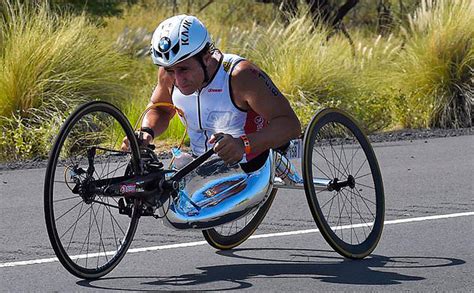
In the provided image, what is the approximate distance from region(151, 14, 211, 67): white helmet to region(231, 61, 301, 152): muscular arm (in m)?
0.32

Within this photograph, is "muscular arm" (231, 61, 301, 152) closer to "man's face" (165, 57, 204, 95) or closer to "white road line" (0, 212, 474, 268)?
"man's face" (165, 57, 204, 95)

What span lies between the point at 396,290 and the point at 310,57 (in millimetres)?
9156

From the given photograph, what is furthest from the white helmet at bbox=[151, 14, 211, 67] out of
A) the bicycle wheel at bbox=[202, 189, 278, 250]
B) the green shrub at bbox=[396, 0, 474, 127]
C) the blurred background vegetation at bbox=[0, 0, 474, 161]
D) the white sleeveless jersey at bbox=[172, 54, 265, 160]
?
the green shrub at bbox=[396, 0, 474, 127]

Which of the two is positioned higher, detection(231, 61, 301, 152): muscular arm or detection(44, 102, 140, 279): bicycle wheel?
detection(231, 61, 301, 152): muscular arm

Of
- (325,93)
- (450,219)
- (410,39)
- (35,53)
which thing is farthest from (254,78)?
(410,39)

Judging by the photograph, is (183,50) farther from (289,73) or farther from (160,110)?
(289,73)

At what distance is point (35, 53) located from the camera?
1400 cm

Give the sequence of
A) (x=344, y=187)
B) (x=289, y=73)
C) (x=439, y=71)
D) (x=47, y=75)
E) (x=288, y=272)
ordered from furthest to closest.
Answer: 1. (x=439, y=71)
2. (x=289, y=73)
3. (x=47, y=75)
4. (x=344, y=187)
5. (x=288, y=272)

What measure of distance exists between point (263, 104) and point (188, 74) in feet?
1.40

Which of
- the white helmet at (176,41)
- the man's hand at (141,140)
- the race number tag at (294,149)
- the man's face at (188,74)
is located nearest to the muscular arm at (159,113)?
the man's hand at (141,140)

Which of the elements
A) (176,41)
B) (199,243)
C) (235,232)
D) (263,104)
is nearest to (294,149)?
(263,104)

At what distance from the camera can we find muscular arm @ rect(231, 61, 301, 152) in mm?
6688

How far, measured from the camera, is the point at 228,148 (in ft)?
21.1

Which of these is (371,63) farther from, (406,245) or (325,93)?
(406,245)
